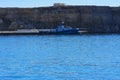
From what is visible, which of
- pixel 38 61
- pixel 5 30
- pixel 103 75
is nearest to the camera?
pixel 103 75

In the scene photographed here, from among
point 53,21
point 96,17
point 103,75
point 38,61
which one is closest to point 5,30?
→ point 53,21

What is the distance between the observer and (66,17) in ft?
477

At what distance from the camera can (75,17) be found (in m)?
145

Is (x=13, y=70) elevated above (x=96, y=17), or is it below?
above

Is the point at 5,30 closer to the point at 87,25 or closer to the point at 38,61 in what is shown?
the point at 87,25

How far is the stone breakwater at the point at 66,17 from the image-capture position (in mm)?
143625

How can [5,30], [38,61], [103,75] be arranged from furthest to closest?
[5,30] < [38,61] < [103,75]

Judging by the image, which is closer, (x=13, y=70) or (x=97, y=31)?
(x=13, y=70)

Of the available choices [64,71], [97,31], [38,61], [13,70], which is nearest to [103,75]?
[64,71]

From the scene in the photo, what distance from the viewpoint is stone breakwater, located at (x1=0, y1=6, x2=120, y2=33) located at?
471 feet

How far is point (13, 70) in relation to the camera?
126ft

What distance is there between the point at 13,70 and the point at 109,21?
10797cm

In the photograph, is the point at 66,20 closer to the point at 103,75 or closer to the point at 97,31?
the point at 97,31

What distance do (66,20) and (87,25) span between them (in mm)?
5121
